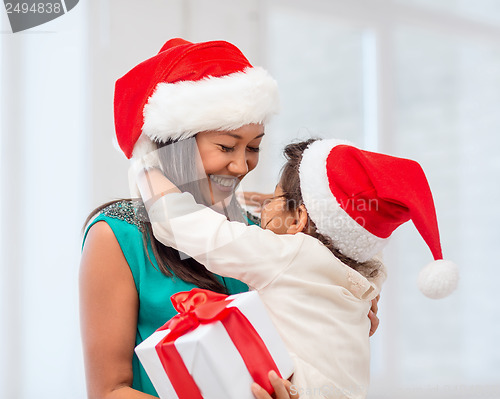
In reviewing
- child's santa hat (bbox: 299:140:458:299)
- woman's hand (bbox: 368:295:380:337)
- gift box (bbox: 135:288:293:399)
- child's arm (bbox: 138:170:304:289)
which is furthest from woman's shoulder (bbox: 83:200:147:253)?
woman's hand (bbox: 368:295:380:337)

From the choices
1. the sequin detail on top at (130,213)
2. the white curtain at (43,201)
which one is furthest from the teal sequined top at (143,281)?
the white curtain at (43,201)

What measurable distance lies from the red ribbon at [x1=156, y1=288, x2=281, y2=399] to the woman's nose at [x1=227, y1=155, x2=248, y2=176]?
11.0 inches

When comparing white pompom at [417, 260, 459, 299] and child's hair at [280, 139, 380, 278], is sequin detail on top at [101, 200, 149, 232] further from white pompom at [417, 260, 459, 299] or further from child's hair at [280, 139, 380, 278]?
white pompom at [417, 260, 459, 299]

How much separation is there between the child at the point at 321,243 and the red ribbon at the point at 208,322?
8 cm

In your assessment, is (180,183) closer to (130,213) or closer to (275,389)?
(130,213)

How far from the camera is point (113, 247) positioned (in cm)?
107

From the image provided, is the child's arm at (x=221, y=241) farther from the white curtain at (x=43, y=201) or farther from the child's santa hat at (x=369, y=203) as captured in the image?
the white curtain at (x=43, y=201)

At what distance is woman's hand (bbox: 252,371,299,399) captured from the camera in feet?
2.87

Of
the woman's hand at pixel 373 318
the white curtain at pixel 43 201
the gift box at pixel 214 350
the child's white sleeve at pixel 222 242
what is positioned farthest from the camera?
the white curtain at pixel 43 201

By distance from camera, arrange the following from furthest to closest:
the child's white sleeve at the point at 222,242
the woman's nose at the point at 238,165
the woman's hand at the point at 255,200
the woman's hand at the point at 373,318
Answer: the woman's hand at the point at 255,200 → the woman's hand at the point at 373,318 → the woman's nose at the point at 238,165 → the child's white sleeve at the point at 222,242

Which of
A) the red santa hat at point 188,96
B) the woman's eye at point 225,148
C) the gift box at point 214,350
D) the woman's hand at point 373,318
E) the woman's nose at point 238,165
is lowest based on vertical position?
the woman's hand at point 373,318

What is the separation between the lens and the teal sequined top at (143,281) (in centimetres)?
108

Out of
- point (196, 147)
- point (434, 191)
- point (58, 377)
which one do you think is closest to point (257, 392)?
point (196, 147)

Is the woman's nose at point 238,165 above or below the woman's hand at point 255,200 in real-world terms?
above
